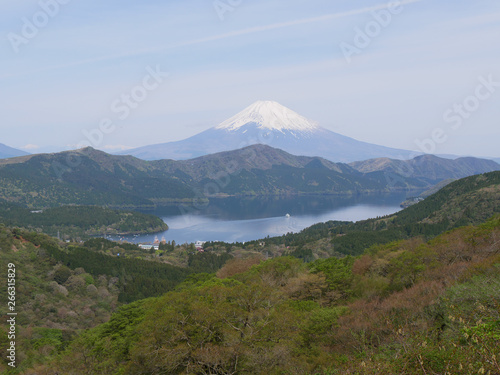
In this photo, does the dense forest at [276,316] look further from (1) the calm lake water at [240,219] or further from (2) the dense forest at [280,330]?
(1) the calm lake water at [240,219]

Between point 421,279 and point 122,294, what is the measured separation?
35.2 metres

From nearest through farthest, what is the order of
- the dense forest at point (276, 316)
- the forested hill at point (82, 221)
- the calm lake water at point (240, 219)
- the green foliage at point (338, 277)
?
the dense forest at point (276, 316) → the green foliage at point (338, 277) → the calm lake water at point (240, 219) → the forested hill at point (82, 221)

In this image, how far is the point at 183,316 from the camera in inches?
631

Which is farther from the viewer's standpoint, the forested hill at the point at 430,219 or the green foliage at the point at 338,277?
the forested hill at the point at 430,219

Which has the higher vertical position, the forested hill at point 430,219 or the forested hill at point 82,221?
the forested hill at point 82,221

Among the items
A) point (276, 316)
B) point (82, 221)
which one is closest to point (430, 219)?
point (276, 316)

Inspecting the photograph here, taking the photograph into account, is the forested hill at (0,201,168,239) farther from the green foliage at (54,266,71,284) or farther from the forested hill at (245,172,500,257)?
the green foliage at (54,266,71,284)

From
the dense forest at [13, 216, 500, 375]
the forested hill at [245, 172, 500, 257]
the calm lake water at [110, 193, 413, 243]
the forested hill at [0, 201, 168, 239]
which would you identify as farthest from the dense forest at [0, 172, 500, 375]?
the forested hill at [0, 201, 168, 239]

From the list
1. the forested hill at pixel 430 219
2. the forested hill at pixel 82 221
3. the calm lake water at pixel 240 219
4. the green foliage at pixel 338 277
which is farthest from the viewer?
the forested hill at pixel 82 221

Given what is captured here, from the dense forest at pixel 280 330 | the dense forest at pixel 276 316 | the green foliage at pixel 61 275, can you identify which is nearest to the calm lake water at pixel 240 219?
the green foliage at pixel 61 275

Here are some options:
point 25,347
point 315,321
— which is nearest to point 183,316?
point 315,321

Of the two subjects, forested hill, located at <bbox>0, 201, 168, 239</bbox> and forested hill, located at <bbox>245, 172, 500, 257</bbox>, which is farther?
forested hill, located at <bbox>0, 201, 168, 239</bbox>

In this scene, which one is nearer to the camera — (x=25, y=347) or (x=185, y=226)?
(x=25, y=347)

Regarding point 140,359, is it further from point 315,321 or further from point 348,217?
point 348,217
